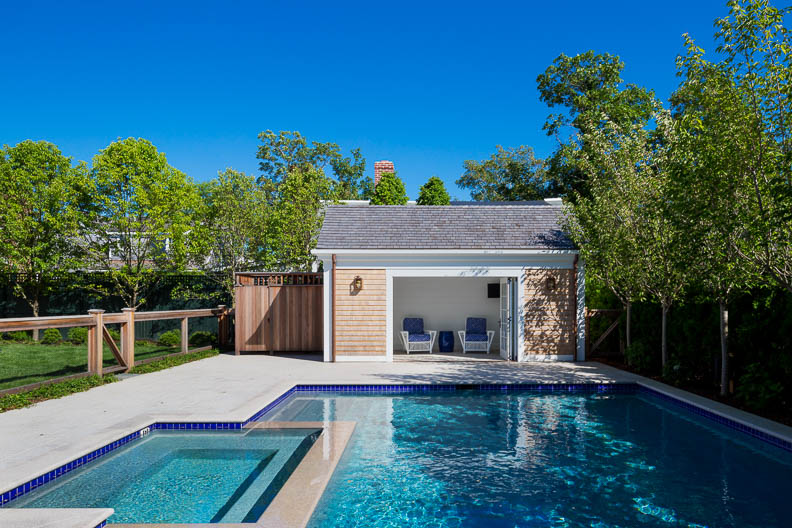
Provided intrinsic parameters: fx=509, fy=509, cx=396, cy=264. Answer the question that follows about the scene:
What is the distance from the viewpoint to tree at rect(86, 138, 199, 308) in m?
15.6

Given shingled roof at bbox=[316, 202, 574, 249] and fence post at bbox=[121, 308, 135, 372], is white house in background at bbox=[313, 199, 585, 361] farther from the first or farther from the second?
fence post at bbox=[121, 308, 135, 372]

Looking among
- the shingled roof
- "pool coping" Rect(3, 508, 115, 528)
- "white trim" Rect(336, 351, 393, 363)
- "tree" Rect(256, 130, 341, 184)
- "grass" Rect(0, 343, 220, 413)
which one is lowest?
"white trim" Rect(336, 351, 393, 363)

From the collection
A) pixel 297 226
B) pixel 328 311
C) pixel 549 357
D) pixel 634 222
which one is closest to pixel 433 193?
pixel 297 226

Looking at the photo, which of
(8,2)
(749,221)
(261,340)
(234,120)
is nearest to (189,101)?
(234,120)

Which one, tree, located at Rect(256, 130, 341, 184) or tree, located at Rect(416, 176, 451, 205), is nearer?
tree, located at Rect(416, 176, 451, 205)

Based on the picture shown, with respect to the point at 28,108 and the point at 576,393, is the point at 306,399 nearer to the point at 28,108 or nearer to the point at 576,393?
the point at 576,393

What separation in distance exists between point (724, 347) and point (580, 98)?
19.1 metres

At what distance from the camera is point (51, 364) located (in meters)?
11.2

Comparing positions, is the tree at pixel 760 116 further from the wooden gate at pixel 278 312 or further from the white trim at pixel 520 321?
the wooden gate at pixel 278 312

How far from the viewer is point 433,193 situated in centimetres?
2139

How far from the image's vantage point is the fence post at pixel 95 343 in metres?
8.34

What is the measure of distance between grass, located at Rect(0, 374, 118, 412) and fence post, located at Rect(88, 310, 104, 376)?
20 centimetres

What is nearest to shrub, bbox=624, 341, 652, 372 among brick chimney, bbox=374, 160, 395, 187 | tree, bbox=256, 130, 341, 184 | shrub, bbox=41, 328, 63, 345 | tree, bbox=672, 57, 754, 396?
tree, bbox=672, 57, 754, 396

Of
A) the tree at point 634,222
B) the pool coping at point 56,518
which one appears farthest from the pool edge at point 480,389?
the tree at point 634,222
